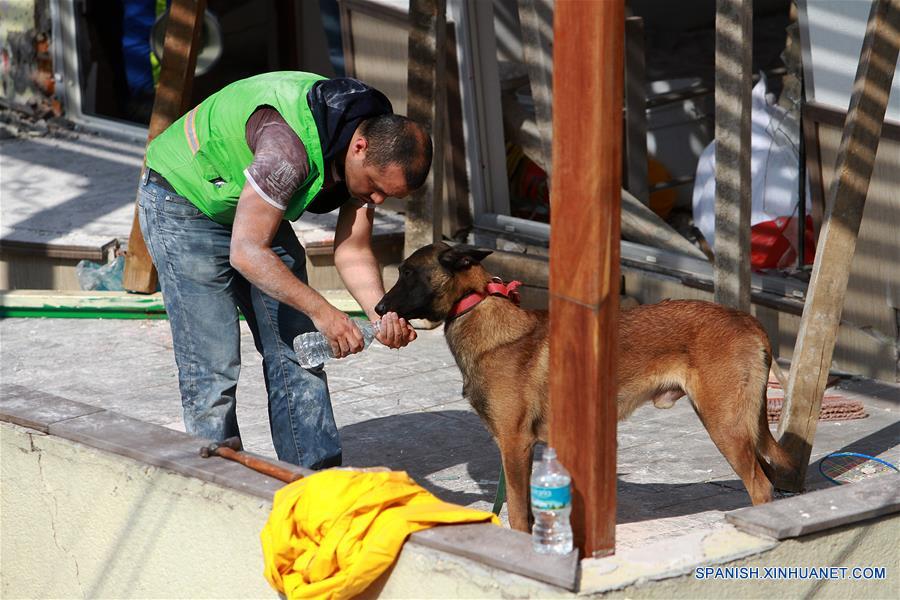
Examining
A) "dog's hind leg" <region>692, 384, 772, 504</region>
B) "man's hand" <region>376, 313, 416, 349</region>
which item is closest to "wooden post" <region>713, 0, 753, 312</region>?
"dog's hind leg" <region>692, 384, 772, 504</region>

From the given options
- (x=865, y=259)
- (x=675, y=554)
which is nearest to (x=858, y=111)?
(x=865, y=259)

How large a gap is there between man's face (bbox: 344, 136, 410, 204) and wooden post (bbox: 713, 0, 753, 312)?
2.29 metres

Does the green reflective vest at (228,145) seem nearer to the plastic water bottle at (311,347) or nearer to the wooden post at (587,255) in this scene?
the plastic water bottle at (311,347)

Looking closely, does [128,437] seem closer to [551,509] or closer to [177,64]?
[551,509]

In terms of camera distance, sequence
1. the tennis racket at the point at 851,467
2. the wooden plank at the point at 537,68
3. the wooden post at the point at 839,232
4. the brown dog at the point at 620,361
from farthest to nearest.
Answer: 1. the wooden plank at the point at 537,68
2. the tennis racket at the point at 851,467
3. the wooden post at the point at 839,232
4. the brown dog at the point at 620,361

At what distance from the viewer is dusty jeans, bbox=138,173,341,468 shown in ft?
16.0

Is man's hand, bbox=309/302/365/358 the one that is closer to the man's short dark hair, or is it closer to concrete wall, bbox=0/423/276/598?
the man's short dark hair

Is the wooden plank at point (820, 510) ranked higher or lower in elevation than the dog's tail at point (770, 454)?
higher

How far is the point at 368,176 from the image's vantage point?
14.7 ft

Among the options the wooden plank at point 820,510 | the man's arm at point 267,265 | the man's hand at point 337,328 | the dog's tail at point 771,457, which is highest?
the man's arm at point 267,265

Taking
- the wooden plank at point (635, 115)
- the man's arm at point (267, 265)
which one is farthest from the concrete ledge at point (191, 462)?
the wooden plank at point (635, 115)

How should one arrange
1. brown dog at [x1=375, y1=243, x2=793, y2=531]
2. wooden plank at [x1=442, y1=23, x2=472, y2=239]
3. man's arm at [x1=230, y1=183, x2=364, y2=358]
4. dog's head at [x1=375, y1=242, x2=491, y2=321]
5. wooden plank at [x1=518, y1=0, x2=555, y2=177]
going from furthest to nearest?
1. wooden plank at [x1=442, y1=23, x2=472, y2=239]
2. wooden plank at [x1=518, y1=0, x2=555, y2=177]
3. dog's head at [x1=375, y1=242, x2=491, y2=321]
4. brown dog at [x1=375, y1=243, x2=793, y2=531]
5. man's arm at [x1=230, y1=183, x2=364, y2=358]

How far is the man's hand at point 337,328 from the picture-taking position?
4371 millimetres

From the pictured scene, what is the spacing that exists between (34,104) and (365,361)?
630 cm
